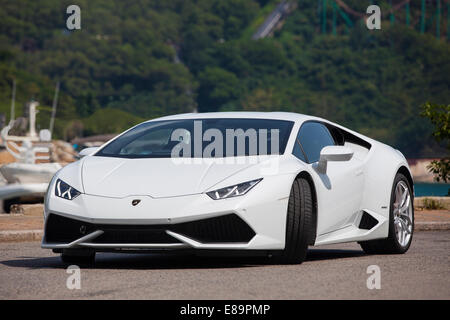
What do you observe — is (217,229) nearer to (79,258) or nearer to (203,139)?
(203,139)

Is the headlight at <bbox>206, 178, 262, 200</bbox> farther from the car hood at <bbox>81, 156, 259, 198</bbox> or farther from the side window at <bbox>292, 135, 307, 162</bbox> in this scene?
the side window at <bbox>292, 135, 307, 162</bbox>

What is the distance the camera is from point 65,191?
25.4 ft

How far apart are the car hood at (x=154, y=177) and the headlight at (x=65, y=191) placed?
93 mm

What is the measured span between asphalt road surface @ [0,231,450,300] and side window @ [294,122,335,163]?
3.03ft

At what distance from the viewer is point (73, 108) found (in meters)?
155

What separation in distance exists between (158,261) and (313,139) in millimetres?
1753

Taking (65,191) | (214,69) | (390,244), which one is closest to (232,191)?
(65,191)

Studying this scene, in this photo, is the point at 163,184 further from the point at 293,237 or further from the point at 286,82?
the point at 286,82

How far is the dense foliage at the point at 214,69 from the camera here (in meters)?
158

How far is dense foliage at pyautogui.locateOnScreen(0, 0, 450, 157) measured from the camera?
519 feet

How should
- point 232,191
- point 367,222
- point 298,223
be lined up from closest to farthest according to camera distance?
point 232,191, point 298,223, point 367,222

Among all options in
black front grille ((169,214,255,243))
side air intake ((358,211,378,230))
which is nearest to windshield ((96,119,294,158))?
black front grille ((169,214,255,243))

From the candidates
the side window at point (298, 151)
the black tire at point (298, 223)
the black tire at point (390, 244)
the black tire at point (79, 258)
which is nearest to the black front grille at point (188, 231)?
the black tire at point (298, 223)
